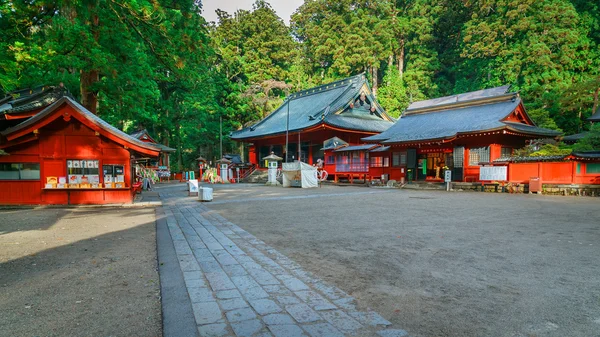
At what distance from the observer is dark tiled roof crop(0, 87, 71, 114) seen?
10.9 meters

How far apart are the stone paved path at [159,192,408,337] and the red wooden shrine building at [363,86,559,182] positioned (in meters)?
17.0

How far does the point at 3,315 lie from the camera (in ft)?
9.15

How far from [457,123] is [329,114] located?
33.9 ft

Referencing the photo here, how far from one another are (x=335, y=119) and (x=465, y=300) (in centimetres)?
2449

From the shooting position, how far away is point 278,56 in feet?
143

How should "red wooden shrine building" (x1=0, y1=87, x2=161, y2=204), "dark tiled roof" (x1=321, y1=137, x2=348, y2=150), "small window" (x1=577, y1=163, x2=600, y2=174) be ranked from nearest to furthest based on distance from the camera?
"red wooden shrine building" (x1=0, y1=87, x2=161, y2=204), "small window" (x1=577, y1=163, x2=600, y2=174), "dark tiled roof" (x1=321, y1=137, x2=348, y2=150)

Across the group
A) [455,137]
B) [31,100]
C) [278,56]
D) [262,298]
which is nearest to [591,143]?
[455,137]

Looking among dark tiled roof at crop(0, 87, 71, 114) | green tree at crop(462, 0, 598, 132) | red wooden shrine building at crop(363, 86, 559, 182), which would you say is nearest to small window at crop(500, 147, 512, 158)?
red wooden shrine building at crop(363, 86, 559, 182)

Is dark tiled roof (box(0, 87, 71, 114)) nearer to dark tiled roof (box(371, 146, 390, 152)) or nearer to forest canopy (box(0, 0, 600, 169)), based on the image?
forest canopy (box(0, 0, 600, 169))

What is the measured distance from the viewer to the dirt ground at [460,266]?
2.70 meters

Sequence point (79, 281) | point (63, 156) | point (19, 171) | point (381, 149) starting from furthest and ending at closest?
point (381, 149)
point (63, 156)
point (19, 171)
point (79, 281)

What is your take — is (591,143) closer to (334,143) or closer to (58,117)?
(334,143)

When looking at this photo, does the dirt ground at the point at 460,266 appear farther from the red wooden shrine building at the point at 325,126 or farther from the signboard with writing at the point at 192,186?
the red wooden shrine building at the point at 325,126

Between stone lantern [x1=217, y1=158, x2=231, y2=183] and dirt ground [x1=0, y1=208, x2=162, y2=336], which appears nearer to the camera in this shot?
dirt ground [x1=0, y1=208, x2=162, y2=336]
